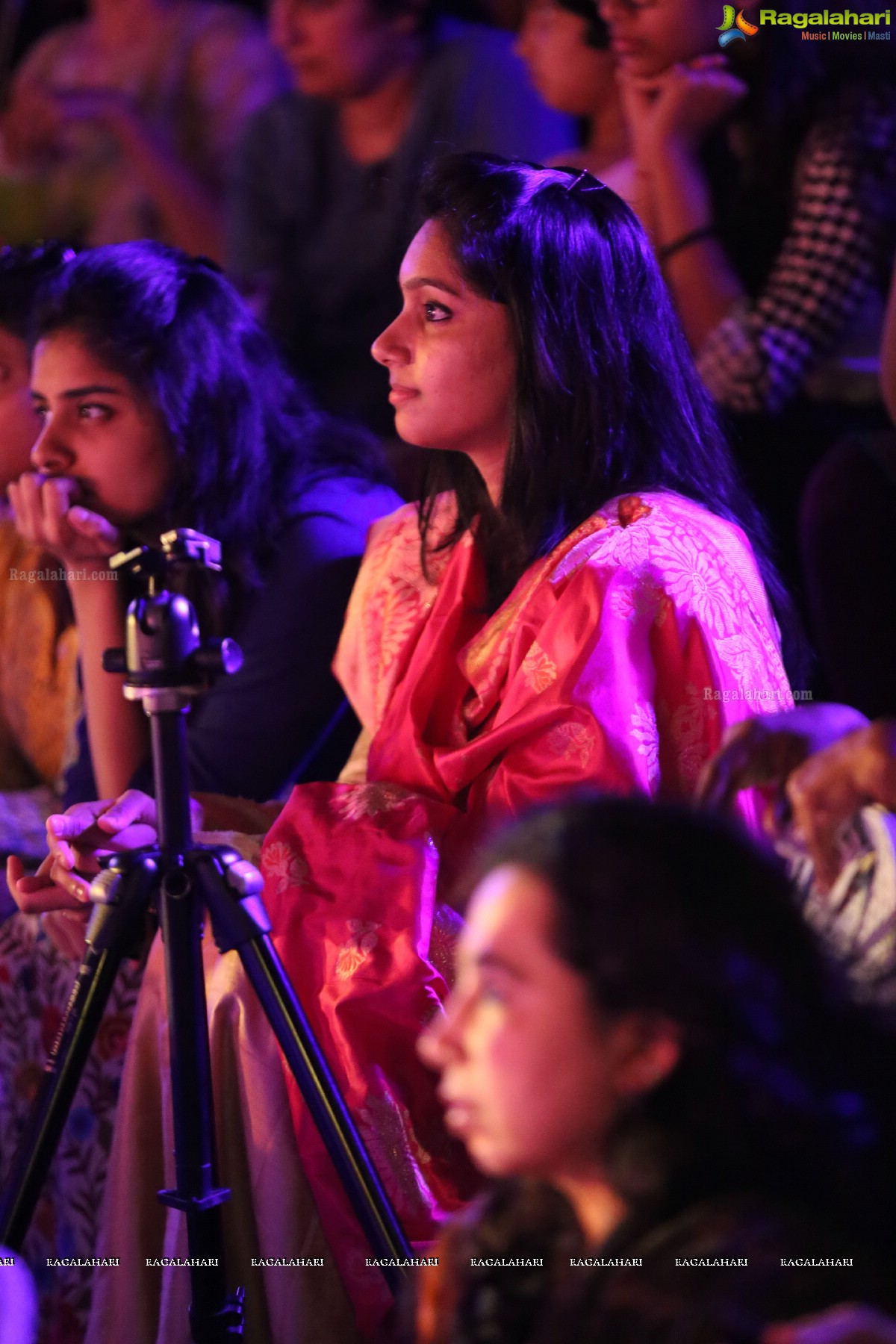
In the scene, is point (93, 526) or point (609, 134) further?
point (609, 134)

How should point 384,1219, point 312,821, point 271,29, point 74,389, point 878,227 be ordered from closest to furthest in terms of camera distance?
point 384,1219 < point 312,821 < point 74,389 < point 878,227 < point 271,29

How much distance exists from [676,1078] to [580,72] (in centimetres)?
183

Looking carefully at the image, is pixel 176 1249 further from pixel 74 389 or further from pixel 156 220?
pixel 156 220

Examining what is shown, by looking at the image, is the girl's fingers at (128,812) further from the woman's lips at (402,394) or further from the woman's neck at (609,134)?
the woman's neck at (609,134)

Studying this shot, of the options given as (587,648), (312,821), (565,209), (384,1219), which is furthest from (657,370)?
(384,1219)

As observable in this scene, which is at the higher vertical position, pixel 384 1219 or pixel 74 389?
pixel 74 389

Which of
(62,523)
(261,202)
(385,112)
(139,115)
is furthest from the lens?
(139,115)

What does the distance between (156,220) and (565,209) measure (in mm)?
1638

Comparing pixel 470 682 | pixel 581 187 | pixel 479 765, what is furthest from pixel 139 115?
pixel 479 765

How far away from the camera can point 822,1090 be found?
695 mm

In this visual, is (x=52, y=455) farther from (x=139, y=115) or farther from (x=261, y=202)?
(x=139, y=115)

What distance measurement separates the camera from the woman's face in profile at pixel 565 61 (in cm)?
216

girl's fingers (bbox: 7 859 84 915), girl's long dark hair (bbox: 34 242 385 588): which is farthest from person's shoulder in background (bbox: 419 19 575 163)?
girl's fingers (bbox: 7 859 84 915)

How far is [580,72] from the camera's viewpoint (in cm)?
217
